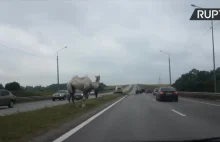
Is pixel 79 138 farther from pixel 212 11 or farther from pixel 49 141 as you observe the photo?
pixel 212 11

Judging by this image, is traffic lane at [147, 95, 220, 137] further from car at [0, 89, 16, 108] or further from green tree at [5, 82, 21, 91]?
green tree at [5, 82, 21, 91]

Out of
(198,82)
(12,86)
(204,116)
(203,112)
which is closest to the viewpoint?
(204,116)

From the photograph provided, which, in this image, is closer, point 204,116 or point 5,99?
point 204,116

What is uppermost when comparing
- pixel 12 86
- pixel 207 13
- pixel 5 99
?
pixel 207 13

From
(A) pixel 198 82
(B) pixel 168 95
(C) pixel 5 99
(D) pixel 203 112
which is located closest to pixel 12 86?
(A) pixel 198 82

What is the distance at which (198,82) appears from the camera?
70312mm

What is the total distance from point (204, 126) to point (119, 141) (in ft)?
15.0

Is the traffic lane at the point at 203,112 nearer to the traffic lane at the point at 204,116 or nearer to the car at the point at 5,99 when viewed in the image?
the traffic lane at the point at 204,116

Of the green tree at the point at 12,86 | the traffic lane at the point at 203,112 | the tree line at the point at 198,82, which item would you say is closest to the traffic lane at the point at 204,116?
the traffic lane at the point at 203,112

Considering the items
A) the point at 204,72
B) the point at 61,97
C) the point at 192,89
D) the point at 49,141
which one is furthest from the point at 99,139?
the point at 204,72

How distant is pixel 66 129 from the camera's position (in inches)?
434

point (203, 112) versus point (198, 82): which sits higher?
point (198, 82)

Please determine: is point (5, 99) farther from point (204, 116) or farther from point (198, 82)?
point (198, 82)

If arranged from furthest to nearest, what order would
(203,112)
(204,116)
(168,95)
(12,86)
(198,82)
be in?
(198,82)
(12,86)
(168,95)
(203,112)
(204,116)
